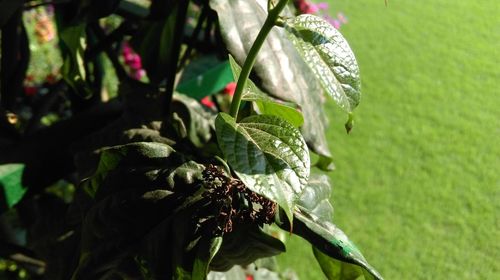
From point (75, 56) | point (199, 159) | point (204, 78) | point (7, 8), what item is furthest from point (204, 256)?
point (204, 78)

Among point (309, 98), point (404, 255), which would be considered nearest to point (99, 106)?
point (309, 98)

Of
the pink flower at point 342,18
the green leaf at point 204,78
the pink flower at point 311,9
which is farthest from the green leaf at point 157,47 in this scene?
the pink flower at point 342,18

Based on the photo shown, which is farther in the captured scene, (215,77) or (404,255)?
(404,255)

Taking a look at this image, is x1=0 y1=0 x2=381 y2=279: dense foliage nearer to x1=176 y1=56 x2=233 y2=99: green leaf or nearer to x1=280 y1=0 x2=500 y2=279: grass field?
x1=176 y1=56 x2=233 y2=99: green leaf

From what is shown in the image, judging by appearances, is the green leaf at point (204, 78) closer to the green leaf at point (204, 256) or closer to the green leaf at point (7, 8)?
the green leaf at point (7, 8)

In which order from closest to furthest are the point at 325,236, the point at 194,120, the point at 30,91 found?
the point at 325,236
the point at 194,120
the point at 30,91

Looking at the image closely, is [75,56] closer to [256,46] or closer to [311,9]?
[256,46]

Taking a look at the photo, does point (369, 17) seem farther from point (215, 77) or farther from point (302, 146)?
point (302, 146)
